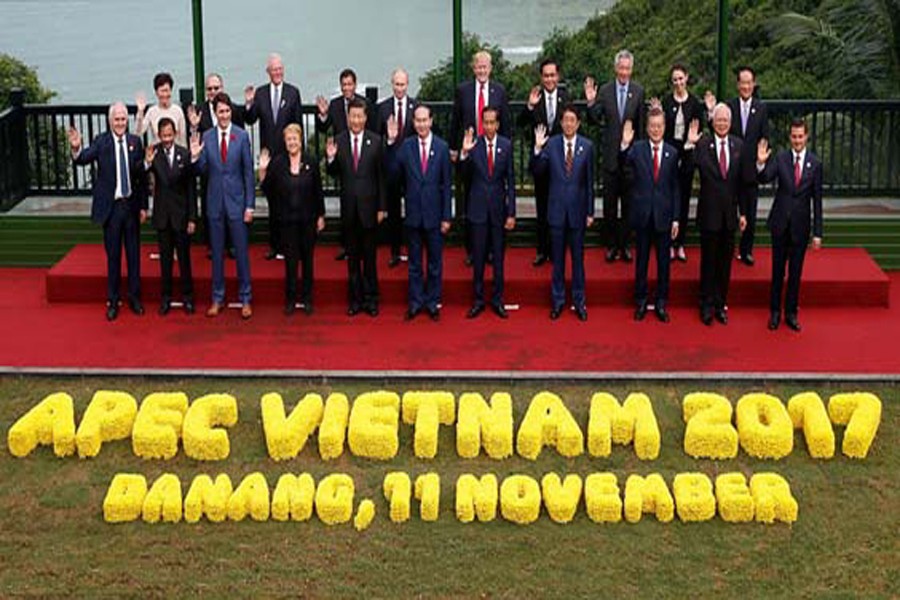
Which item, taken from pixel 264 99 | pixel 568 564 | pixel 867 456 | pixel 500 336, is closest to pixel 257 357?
pixel 500 336

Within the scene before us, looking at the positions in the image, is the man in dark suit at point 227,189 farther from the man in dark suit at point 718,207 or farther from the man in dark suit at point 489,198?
the man in dark suit at point 718,207

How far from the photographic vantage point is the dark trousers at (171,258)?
12.3 m

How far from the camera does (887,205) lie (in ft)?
47.7

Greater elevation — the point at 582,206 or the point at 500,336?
the point at 582,206

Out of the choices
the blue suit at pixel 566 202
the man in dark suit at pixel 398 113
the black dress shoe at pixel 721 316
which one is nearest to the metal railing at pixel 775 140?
the man in dark suit at pixel 398 113

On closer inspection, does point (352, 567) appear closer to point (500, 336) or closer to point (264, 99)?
point (500, 336)

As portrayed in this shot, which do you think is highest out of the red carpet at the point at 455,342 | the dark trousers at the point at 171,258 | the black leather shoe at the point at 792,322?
the dark trousers at the point at 171,258

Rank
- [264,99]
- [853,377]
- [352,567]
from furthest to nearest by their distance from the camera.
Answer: [264,99], [853,377], [352,567]

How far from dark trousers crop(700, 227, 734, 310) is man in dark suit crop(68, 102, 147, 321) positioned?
4.88m

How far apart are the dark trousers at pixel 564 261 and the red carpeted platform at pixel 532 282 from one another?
356mm

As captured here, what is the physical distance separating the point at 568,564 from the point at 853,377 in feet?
11.5

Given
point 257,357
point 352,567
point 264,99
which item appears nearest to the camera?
point 352,567

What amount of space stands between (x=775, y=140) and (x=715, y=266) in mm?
3614

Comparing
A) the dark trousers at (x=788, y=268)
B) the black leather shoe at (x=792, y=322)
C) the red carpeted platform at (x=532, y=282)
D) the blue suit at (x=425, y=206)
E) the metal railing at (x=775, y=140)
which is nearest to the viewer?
the dark trousers at (x=788, y=268)
